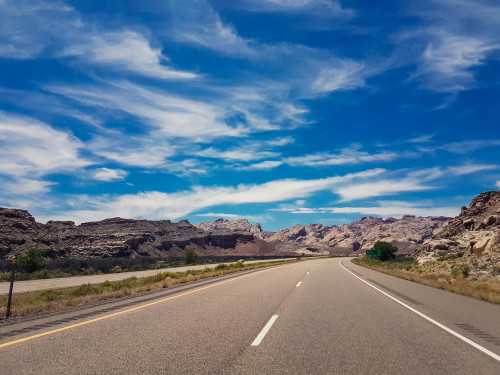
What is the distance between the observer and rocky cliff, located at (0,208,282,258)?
9319 cm

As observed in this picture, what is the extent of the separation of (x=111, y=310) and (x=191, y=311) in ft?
7.70

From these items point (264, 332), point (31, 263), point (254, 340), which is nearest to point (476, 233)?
point (264, 332)

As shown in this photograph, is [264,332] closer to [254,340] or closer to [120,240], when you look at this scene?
[254,340]

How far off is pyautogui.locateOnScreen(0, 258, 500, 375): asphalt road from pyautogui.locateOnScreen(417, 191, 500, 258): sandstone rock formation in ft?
106

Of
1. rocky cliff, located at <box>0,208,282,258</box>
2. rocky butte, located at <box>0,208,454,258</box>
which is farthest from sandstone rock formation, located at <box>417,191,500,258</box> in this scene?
rocky butte, located at <box>0,208,454,258</box>

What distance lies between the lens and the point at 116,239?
121 meters

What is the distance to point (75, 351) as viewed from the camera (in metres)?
5.34

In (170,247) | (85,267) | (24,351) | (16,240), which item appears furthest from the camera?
(170,247)

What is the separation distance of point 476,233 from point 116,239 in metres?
107

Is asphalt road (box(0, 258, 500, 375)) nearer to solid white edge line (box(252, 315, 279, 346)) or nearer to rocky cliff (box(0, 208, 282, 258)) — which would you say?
solid white edge line (box(252, 315, 279, 346))

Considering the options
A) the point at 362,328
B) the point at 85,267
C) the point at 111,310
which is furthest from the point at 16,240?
the point at 362,328

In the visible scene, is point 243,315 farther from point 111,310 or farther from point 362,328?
point 111,310

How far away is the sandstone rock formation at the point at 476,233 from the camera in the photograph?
38375 mm

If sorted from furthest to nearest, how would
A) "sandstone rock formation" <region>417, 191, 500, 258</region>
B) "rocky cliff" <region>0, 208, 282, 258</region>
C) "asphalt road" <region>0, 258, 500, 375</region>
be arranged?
"rocky cliff" <region>0, 208, 282, 258</region> < "sandstone rock formation" <region>417, 191, 500, 258</region> < "asphalt road" <region>0, 258, 500, 375</region>
